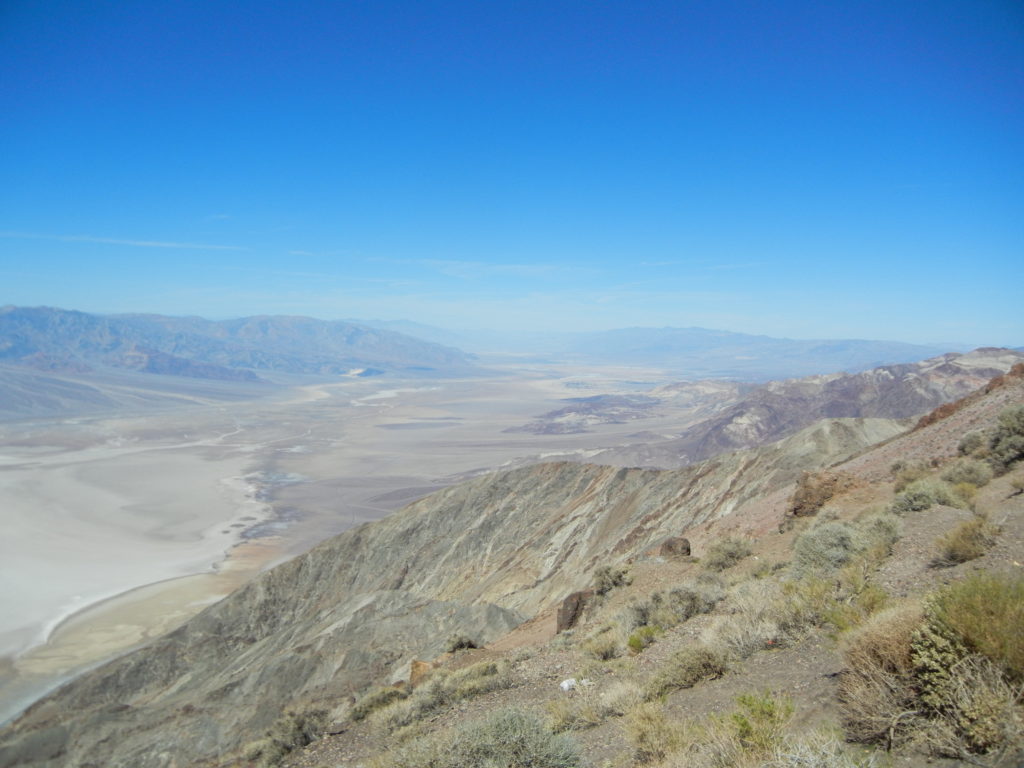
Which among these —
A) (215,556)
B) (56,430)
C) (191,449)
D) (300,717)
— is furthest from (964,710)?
(56,430)

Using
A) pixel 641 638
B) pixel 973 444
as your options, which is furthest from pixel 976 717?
pixel 973 444

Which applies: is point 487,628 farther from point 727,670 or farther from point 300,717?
point 727,670

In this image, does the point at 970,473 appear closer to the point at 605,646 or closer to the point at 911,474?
the point at 911,474

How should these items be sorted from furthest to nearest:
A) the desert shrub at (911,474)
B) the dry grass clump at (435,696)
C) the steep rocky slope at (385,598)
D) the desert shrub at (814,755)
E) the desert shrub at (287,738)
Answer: the steep rocky slope at (385,598) → the desert shrub at (911,474) → the desert shrub at (287,738) → the dry grass clump at (435,696) → the desert shrub at (814,755)

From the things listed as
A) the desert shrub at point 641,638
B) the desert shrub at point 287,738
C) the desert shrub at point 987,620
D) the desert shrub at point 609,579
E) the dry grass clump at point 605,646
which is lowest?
the desert shrub at point 287,738

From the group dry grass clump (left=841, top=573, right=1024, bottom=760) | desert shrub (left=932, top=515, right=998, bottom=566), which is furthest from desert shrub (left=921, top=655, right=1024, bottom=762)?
desert shrub (left=932, top=515, right=998, bottom=566)

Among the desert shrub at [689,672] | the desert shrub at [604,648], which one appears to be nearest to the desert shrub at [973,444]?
the desert shrub at [604,648]

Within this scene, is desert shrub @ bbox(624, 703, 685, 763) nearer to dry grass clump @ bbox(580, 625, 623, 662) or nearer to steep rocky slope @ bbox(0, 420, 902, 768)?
dry grass clump @ bbox(580, 625, 623, 662)

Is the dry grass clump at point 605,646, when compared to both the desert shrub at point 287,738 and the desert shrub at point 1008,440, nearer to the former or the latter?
the desert shrub at point 287,738
